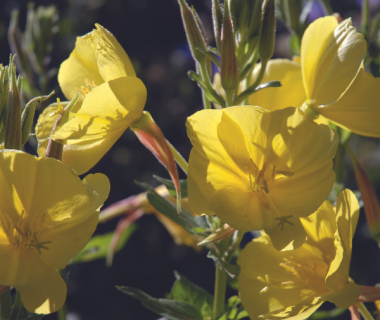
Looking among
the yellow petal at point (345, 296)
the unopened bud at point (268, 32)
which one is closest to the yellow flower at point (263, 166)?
the yellow petal at point (345, 296)

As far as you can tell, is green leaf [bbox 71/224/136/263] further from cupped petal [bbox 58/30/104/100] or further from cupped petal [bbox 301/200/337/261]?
cupped petal [bbox 301/200/337/261]

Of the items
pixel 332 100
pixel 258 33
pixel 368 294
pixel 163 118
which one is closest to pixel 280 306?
pixel 368 294

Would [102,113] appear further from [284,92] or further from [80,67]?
[284,92]

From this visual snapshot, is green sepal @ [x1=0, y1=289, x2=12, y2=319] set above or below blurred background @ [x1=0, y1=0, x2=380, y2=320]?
above

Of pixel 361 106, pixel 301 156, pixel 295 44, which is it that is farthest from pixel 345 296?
pixel 295 44

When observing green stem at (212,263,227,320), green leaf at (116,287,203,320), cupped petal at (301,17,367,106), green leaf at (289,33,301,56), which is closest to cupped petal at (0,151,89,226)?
green leaf at (116,287,203,320)

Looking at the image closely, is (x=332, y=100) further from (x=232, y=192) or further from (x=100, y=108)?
(x=100, y=108)
